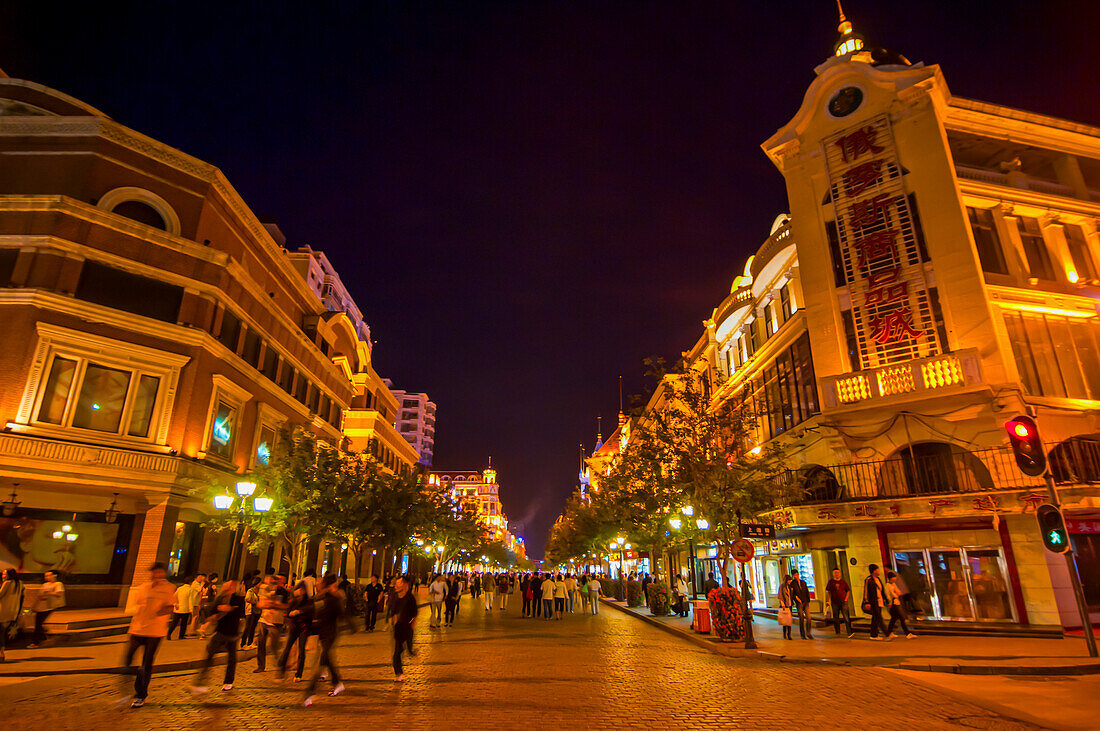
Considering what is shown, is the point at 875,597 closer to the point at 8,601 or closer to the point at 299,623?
the point at 299,623

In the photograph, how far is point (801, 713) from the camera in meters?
8.36

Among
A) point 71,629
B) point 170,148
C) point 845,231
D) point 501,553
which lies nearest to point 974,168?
point 845,231

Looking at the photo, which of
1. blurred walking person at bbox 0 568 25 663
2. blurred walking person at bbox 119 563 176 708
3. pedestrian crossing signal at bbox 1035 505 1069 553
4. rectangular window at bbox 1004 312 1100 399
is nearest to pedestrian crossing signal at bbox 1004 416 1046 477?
pedestrian crossing signal at bbox 1035 505 1069 553

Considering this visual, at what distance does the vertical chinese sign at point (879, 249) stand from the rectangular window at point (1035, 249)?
523 cm

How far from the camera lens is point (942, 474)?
1908 centimetres

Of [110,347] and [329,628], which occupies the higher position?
[110,347]

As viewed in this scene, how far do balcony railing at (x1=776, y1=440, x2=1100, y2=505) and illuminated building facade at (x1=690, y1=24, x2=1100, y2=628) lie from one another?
6 centimetres

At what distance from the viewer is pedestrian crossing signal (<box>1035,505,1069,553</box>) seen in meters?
11.7

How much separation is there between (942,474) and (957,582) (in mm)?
3359

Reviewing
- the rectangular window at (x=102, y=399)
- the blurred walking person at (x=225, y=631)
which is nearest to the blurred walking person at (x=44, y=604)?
the blurred walking person at (x=225, y=631)

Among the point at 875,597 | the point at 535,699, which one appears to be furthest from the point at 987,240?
the point at 535,699

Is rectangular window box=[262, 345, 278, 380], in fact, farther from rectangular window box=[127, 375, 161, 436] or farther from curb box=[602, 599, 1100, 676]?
curb box=[602, 599, 1100, 676]

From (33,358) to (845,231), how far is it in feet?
96.2

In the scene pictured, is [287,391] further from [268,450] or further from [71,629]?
[71,629]
